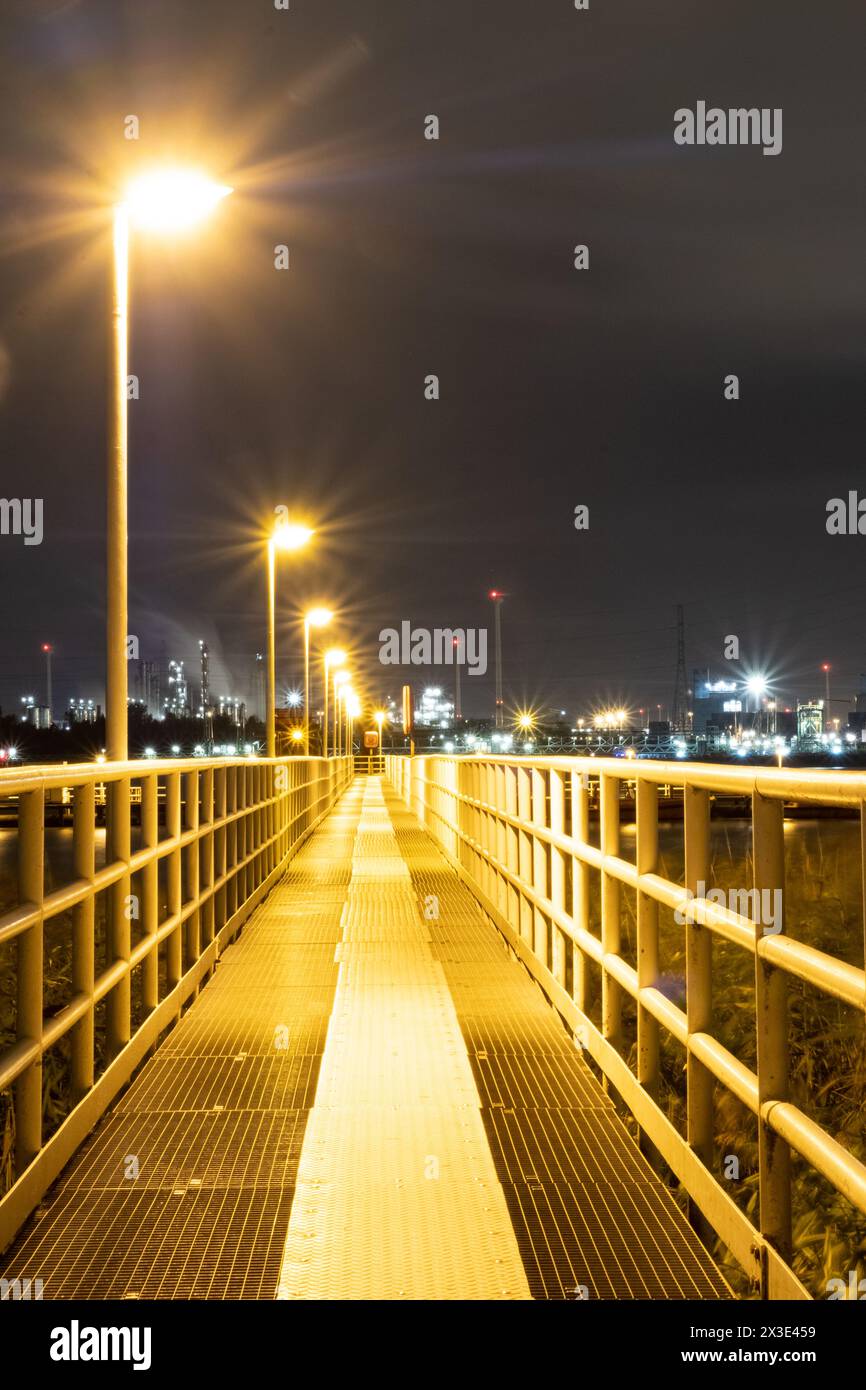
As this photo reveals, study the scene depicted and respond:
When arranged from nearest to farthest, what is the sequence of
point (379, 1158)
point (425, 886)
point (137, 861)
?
1. point (379, 1158)
2. point (137, 861)
3. point (425, 886)

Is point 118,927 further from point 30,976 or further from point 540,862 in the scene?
point 540,862

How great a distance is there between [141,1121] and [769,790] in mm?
3234

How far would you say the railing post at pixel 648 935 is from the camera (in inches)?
196

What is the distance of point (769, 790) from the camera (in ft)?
11.2

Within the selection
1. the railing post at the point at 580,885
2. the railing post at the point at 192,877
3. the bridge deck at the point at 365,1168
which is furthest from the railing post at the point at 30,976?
the railing post at the point at 192,877

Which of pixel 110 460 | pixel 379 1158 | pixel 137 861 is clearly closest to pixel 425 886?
pixel 110 460

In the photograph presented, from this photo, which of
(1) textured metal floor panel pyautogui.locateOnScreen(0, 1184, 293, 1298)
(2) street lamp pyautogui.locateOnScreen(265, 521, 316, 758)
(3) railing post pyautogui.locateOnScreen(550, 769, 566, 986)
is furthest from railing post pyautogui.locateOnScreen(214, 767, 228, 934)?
(2) street lamp pyautogui.locateOnScreen(265, 521, 316, 758)

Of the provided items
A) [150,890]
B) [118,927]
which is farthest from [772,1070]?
[150,890]

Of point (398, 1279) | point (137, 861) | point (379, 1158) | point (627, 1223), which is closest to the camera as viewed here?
point (398, 1279)

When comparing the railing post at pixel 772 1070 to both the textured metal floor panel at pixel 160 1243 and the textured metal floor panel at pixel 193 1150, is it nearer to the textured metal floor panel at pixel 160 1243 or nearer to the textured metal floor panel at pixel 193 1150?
the textured metal floor panel at pixel 160 1243

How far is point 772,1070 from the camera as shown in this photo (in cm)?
345

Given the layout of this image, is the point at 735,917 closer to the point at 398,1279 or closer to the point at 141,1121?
the point at 398,1279

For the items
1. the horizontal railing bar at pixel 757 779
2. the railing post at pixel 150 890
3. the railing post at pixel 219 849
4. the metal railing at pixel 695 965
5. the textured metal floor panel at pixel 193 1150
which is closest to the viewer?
the horizontal railing bar at pixel 757 779

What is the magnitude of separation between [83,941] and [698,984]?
2.41 metres
